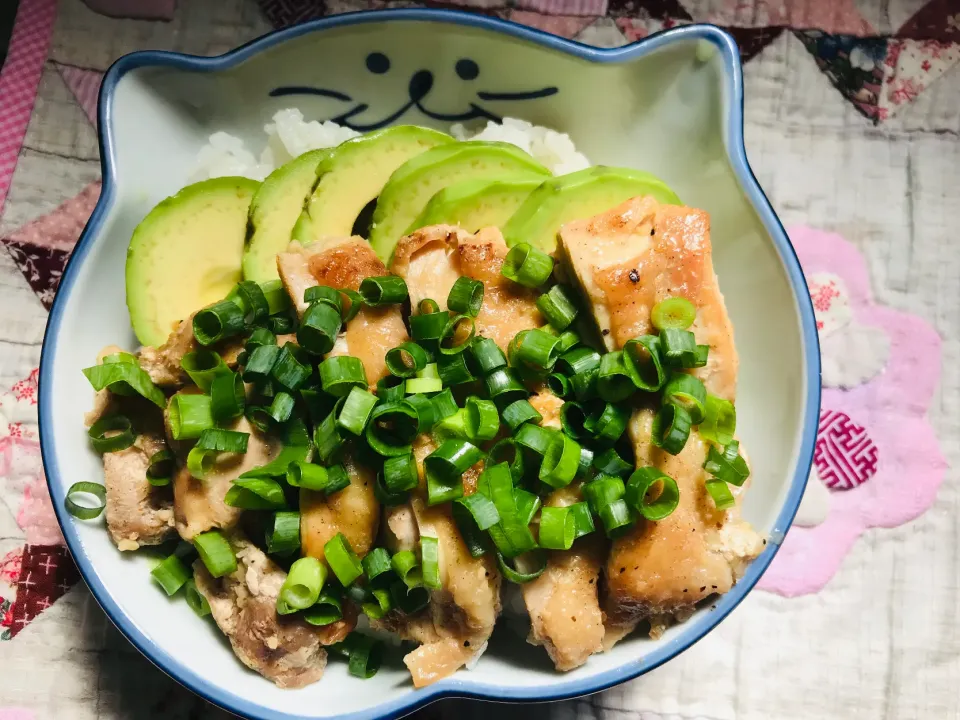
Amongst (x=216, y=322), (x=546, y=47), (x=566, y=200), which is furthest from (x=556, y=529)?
(x=546, y=47)

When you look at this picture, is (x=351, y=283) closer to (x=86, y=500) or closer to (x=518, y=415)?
(x=518, y=415)

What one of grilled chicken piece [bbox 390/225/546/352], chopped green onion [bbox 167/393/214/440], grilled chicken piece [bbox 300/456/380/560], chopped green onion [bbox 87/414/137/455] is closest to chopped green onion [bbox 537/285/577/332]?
grilled chicken piece [bbox 390/225/546/352]

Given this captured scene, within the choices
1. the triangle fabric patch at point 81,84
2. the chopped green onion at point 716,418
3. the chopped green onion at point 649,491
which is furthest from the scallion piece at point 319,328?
the triangle fabric patch at point 81,84

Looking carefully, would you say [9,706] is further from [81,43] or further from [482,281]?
[81,43]

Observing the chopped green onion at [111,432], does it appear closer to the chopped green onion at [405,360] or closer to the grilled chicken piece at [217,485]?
the grilled chicken piece at [217,485]

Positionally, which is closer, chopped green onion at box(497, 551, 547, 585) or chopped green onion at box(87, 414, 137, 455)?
chopped green onion at box(497, 551, 547, 585)

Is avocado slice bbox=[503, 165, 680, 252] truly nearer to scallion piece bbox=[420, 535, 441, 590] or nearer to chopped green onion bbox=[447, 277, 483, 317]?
chopped green onion bbox=[447, 277, 483, 317]
